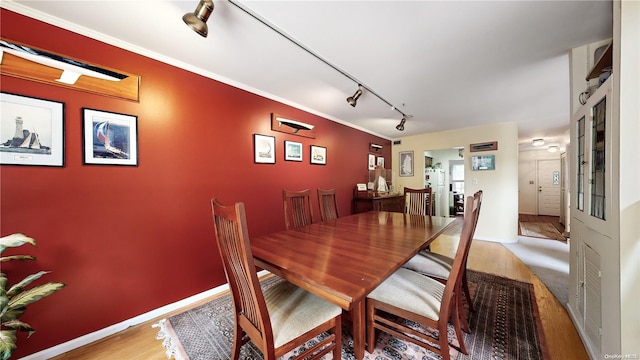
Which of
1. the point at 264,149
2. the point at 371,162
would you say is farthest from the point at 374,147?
the point at 264,149

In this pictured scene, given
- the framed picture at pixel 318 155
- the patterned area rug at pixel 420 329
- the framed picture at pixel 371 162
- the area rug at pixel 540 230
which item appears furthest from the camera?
the framed picture at pixel 371 162

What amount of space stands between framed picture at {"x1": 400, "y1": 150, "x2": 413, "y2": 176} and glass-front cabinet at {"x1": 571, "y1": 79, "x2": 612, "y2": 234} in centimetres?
351

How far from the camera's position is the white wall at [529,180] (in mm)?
6859

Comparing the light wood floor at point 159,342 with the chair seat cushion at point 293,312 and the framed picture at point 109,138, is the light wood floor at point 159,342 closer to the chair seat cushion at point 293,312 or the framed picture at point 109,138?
the chair seat cushion at point 293,312

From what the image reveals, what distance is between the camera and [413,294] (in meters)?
1.31

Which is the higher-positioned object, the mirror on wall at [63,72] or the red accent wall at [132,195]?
the mirror on wall at [63,72]

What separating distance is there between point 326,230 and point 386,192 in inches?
125

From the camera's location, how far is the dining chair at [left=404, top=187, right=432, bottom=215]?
2.84 meters

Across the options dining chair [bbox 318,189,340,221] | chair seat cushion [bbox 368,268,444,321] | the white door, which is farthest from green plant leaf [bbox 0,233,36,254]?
the white door

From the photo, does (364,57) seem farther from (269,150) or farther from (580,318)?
(580,318)

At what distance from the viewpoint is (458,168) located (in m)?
7.53

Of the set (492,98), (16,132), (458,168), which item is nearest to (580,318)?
(492,98)

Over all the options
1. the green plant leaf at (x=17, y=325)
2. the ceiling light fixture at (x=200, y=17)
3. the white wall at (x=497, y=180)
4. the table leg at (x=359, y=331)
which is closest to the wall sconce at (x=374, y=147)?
the white wall at (x=497, y=180)

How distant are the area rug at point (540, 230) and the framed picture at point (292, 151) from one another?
201 inches
